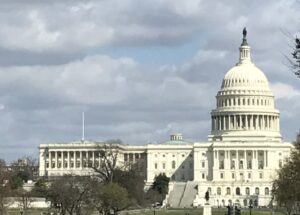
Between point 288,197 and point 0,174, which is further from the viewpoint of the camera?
point 0,174

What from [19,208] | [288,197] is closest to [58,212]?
[19,208]

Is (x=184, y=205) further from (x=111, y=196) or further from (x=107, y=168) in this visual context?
(x=111, y=196)

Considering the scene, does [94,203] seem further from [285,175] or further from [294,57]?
[294,57]

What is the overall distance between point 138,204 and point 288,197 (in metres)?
58.4

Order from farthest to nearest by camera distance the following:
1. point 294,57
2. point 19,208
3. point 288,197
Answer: point 19,208, point 288,197, point 294,57

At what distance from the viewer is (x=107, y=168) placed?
520ft

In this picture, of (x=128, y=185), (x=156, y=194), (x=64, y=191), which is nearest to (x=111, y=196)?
(x=64, y=191)

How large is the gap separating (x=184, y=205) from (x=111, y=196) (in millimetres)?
84978

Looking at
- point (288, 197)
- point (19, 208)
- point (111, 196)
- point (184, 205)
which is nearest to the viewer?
point (288, 197)

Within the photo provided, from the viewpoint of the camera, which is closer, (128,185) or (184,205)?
(128,185)

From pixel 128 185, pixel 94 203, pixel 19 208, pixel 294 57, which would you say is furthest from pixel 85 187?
pixel 294 57

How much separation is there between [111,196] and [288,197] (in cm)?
2101

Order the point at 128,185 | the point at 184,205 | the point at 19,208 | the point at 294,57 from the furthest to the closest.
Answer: the point at 184,205, the point at 128,185, the point at 19,208, the point at 294,57

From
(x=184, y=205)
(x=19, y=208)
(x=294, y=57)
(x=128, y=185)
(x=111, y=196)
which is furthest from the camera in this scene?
(x=184, y=205)
